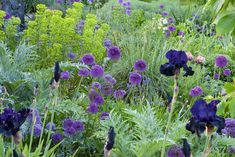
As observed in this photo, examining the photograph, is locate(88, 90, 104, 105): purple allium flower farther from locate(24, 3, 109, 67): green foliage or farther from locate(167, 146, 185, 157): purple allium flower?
locate(24, 3, 109, 67): green foliage

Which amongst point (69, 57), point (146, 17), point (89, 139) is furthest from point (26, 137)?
point (146, 17)

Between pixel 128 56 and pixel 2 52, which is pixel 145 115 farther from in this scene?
pixel 128 56

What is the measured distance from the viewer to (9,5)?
19.3 ft

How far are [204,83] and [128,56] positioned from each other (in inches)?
33.3

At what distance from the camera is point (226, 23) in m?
1.71

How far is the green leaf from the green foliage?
8.93ft

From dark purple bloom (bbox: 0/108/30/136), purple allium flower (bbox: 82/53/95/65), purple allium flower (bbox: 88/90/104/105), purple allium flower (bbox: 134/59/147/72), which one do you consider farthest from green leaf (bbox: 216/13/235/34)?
purple allium flower (bbox: 134/59/147/72)

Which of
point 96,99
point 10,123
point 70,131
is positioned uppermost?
point 10,123

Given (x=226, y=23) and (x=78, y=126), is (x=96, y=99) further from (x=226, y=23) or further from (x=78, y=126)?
(x=226, y=23)

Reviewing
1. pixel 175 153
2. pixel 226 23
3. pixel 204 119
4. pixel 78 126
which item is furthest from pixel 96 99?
pixel 204 119

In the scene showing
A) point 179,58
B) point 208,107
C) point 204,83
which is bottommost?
point 204,83

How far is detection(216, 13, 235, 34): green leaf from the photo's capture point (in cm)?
170

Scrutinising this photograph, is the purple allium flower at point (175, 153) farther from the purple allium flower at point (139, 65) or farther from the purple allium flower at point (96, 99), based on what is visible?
the purple allium flower at point (139, 65)

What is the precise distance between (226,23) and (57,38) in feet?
9.49
